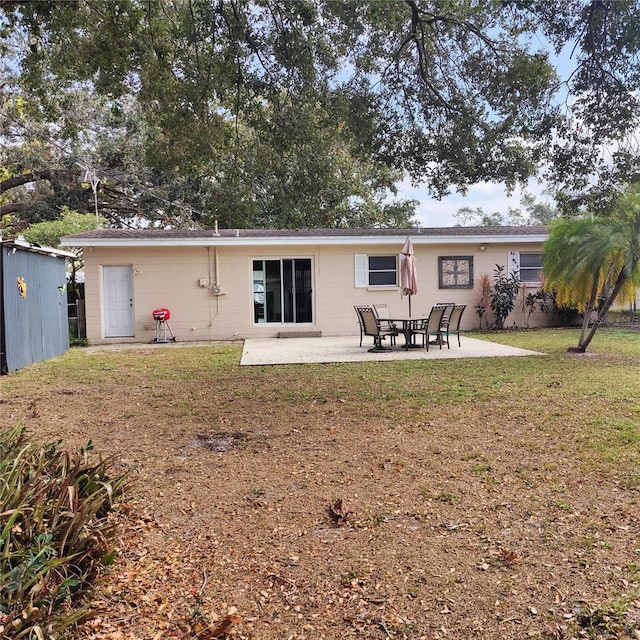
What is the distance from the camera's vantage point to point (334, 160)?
7438 millimetres

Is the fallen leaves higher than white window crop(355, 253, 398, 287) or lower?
lower

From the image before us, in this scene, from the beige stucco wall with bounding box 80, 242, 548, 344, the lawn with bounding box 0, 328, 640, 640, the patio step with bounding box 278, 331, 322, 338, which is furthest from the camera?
the patio step with bounding box 278, 331, 322, 338

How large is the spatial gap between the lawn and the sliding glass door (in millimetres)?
7564

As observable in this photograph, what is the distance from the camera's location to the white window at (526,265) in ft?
48.7

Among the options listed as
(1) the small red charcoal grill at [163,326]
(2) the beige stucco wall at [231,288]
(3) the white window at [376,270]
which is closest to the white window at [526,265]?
(2) the beige stucco wall at [231,288]

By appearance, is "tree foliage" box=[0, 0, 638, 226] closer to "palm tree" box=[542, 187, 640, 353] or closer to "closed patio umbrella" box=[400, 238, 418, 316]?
"palm tree" box=[542, 187, 640, 353]

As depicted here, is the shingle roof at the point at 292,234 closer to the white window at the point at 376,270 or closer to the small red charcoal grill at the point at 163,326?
the white window at the point at 376,270

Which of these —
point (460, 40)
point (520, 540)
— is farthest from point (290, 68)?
point (520, 540)

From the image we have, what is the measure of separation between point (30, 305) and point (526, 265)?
12.6 m

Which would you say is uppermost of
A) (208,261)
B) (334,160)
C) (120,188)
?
(120,188)

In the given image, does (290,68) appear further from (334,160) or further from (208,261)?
(208,261)

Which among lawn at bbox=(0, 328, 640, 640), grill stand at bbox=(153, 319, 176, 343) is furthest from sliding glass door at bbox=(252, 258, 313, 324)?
lawn at bbox=(0, 328, 640, 640)

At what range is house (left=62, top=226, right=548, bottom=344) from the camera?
1352 cm

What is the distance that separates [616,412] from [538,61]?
161 inches
